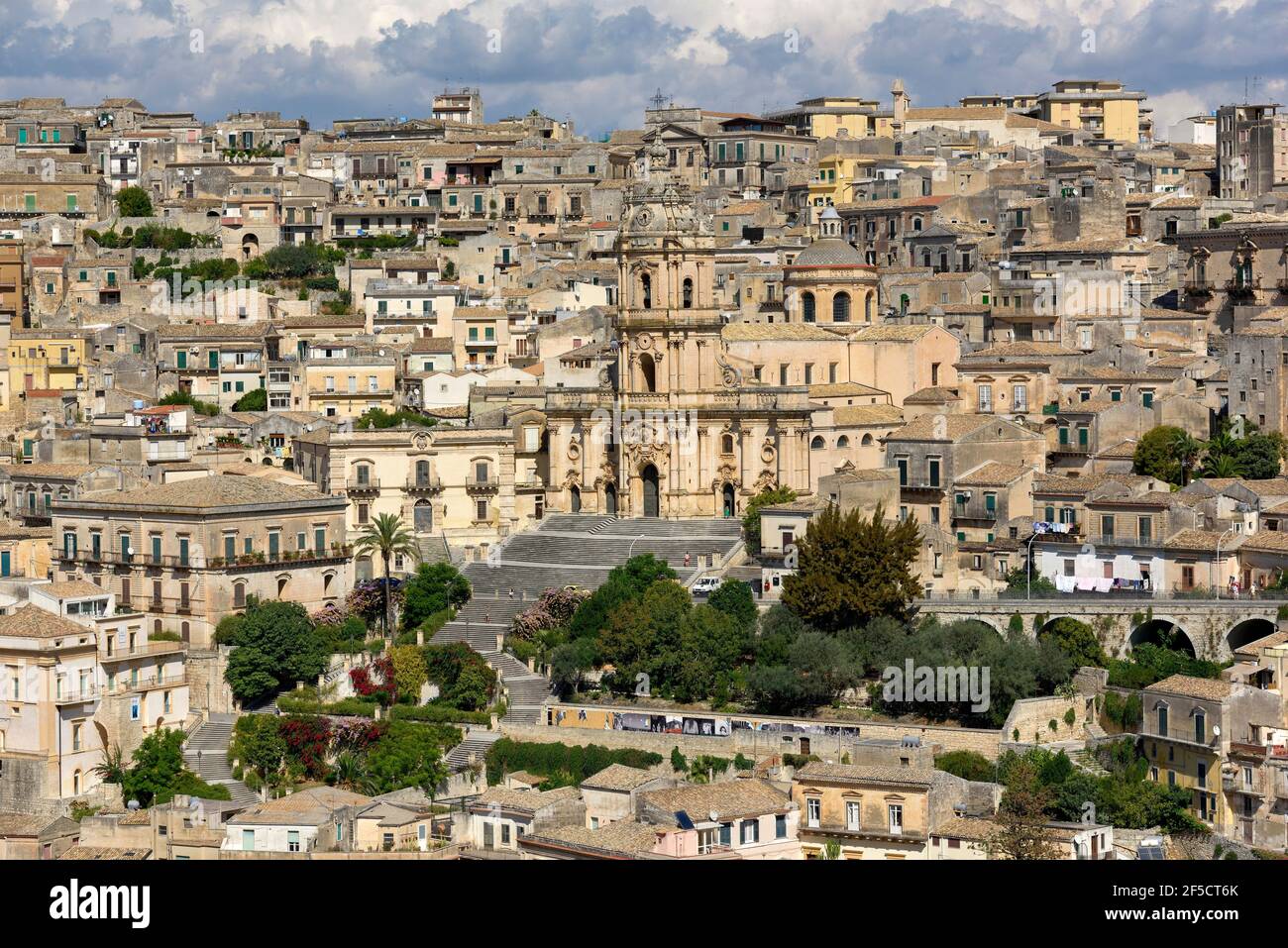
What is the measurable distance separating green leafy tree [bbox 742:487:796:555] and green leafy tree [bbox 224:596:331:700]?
10343mm

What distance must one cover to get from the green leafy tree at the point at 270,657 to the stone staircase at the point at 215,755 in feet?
2.88

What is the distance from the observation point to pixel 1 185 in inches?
3693

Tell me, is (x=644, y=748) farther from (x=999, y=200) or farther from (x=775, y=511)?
(x=999, y=200)

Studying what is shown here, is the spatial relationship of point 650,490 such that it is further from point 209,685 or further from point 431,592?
point 209,685

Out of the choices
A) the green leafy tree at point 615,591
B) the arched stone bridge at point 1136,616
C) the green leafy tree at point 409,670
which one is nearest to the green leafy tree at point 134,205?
the green leafy tree at point 615,591

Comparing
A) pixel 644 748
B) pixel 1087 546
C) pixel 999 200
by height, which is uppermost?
pixel 999 200

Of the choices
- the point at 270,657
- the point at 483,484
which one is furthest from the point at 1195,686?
the point at 483,484

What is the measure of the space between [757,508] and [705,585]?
13.0 feet

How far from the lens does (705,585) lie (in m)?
54.2

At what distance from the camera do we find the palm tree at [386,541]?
56656mm

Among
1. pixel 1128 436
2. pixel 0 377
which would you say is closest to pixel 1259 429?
pixel 1128 436

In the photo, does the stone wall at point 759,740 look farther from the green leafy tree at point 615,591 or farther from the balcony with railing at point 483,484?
the balcony with railing at point 483,484

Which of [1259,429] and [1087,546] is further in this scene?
[1259,429]
